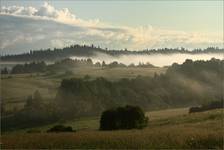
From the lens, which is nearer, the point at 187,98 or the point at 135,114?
the point at 135,114

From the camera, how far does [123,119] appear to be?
5972 centimetres

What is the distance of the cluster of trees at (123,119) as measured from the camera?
59281mm

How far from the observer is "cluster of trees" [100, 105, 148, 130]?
59281mm

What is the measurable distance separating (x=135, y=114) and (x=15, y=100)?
14271cm

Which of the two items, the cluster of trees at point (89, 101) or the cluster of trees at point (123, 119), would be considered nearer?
the cluster of trees at point (123, 119)

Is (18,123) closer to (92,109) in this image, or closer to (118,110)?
(92,109)

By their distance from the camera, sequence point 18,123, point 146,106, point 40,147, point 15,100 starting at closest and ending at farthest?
point 40,147
point 18,123
point 146,106
point 15,100

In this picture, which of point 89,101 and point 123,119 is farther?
point 89,101

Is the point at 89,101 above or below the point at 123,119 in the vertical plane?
below

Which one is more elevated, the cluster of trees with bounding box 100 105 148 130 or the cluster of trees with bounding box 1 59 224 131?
the cluster of trees with bounding box 100 105 148 130

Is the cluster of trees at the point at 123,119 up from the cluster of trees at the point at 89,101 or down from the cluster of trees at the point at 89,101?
up

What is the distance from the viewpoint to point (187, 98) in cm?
18950

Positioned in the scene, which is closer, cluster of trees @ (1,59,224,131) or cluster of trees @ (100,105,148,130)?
cluster of trees @ (100,105,148,130)

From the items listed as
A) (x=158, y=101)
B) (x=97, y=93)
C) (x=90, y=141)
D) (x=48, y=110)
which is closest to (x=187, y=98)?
(x=158, y=101)
